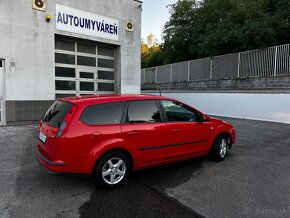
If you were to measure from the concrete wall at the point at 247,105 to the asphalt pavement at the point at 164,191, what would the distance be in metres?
6.89

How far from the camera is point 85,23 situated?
10.6 metres

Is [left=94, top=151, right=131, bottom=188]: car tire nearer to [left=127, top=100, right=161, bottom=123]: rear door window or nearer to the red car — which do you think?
the red car

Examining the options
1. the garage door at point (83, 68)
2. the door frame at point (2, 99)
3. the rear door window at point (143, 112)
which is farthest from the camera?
the garage door at point (83, 68)

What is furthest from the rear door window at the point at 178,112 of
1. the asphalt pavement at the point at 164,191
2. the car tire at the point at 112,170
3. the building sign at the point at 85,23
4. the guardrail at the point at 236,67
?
the guardrail at the point at 236,67

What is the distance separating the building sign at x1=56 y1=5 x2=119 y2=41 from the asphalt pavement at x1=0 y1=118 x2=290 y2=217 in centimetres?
668

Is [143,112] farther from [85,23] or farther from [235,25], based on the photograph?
[235,25]

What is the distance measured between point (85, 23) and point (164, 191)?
30.3 ft

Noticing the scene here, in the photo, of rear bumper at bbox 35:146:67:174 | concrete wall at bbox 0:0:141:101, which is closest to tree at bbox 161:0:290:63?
concrete wall at bbox 0:0:141:101

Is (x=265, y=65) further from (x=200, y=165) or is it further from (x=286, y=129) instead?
(x=200, y=165)

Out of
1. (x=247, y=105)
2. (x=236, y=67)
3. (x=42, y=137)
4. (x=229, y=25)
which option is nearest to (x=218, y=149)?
(x=42, y=137)

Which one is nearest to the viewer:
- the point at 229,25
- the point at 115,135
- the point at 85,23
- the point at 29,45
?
the point at 115,135

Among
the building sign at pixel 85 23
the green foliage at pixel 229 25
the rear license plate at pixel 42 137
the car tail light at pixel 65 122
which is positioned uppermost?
the green foliage at pixel 229 25

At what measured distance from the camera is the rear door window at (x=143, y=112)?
3.93 m

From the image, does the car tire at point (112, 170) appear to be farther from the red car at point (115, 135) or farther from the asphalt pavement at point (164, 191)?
the asphalt pavement at point (164, 191)
